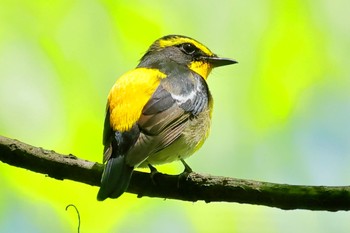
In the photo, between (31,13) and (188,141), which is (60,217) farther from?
(31,13)

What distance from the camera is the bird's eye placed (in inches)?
232

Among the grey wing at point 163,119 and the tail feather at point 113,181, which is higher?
the grey wing at point 163,119

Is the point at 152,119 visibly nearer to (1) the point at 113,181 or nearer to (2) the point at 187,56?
(1) the point at 113,181

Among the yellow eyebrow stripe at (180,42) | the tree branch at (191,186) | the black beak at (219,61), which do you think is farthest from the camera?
the yellow eyebrow stripe at (180,42)

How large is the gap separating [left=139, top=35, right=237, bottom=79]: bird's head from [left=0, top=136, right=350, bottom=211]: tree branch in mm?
1941

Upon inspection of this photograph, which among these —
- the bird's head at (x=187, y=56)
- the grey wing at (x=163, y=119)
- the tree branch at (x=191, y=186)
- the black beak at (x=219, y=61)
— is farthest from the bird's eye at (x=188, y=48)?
the tree branch at (x=191, y=186)

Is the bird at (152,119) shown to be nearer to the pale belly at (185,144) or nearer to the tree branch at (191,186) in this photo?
the pale belly at (185,144)

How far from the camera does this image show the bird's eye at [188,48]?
589cm

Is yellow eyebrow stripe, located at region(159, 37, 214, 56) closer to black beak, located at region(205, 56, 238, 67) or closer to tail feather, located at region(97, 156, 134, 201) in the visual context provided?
black beak, located at region(205, 56, 238, 67)

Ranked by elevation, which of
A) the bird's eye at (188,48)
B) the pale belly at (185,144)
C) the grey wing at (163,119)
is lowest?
the pale belly at (185,144)

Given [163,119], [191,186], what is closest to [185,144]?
[163,119]

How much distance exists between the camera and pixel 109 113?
15.1ft

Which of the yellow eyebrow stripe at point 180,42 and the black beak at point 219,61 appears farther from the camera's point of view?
the yellow eyebrow stripe at point 180,42

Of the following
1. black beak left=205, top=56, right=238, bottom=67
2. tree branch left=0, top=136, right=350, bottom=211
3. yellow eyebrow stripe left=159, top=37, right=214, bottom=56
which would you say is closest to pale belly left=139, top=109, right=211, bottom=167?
tree branch left=0, top=136, right=350, bottom=211
